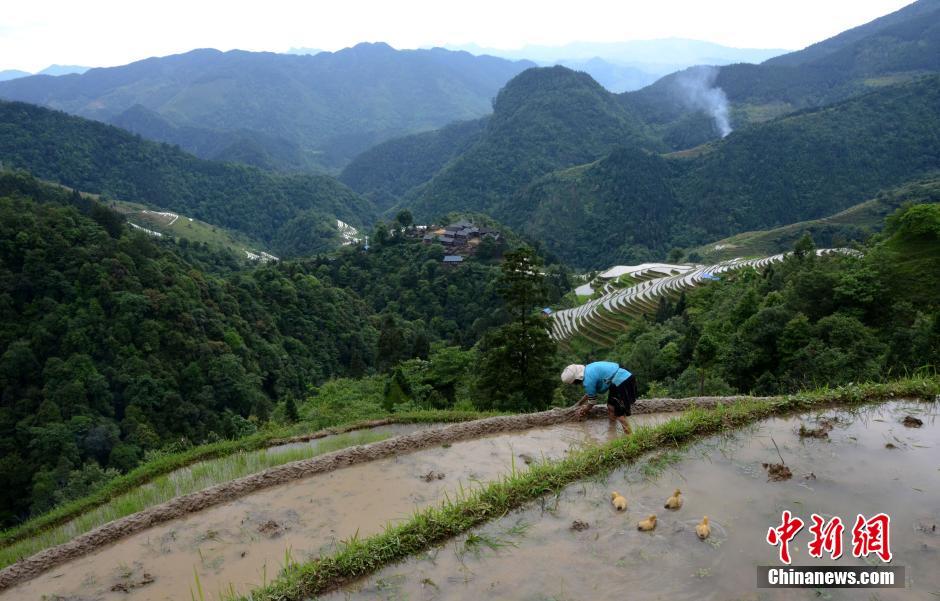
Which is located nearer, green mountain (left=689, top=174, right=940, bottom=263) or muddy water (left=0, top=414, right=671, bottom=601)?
muddy water (left=0, top=414, right=671, bottom=601)

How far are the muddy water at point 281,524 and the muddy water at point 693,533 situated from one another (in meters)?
1.36

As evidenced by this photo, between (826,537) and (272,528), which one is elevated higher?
(826,537)

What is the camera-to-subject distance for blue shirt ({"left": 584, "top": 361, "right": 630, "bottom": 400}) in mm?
7566

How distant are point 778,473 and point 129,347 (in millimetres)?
33638

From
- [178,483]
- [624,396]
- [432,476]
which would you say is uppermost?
[624,396]

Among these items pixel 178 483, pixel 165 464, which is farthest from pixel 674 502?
pixel 165 464

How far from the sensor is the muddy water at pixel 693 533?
178 inches

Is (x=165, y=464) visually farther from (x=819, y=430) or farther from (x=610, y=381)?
(x=819, y=430)

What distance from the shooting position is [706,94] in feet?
584

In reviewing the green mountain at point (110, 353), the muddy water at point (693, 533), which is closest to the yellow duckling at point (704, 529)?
the muddy water at point (693, 533)

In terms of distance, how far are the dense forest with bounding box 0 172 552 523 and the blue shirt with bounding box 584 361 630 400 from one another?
9.94 metres

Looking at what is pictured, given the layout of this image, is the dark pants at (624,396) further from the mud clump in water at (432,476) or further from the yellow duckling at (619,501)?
the mud clump in water at (432,476)

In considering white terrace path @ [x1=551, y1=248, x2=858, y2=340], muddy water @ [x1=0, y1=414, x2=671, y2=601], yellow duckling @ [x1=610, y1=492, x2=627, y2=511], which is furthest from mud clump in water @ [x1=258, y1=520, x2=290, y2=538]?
white terrace path @ [x1=551, y1=248, x2=858, y2=340]

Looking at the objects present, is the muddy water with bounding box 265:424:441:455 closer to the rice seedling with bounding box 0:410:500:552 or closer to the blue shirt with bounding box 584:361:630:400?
the rice seedling with bounding box 0:410:500:552
